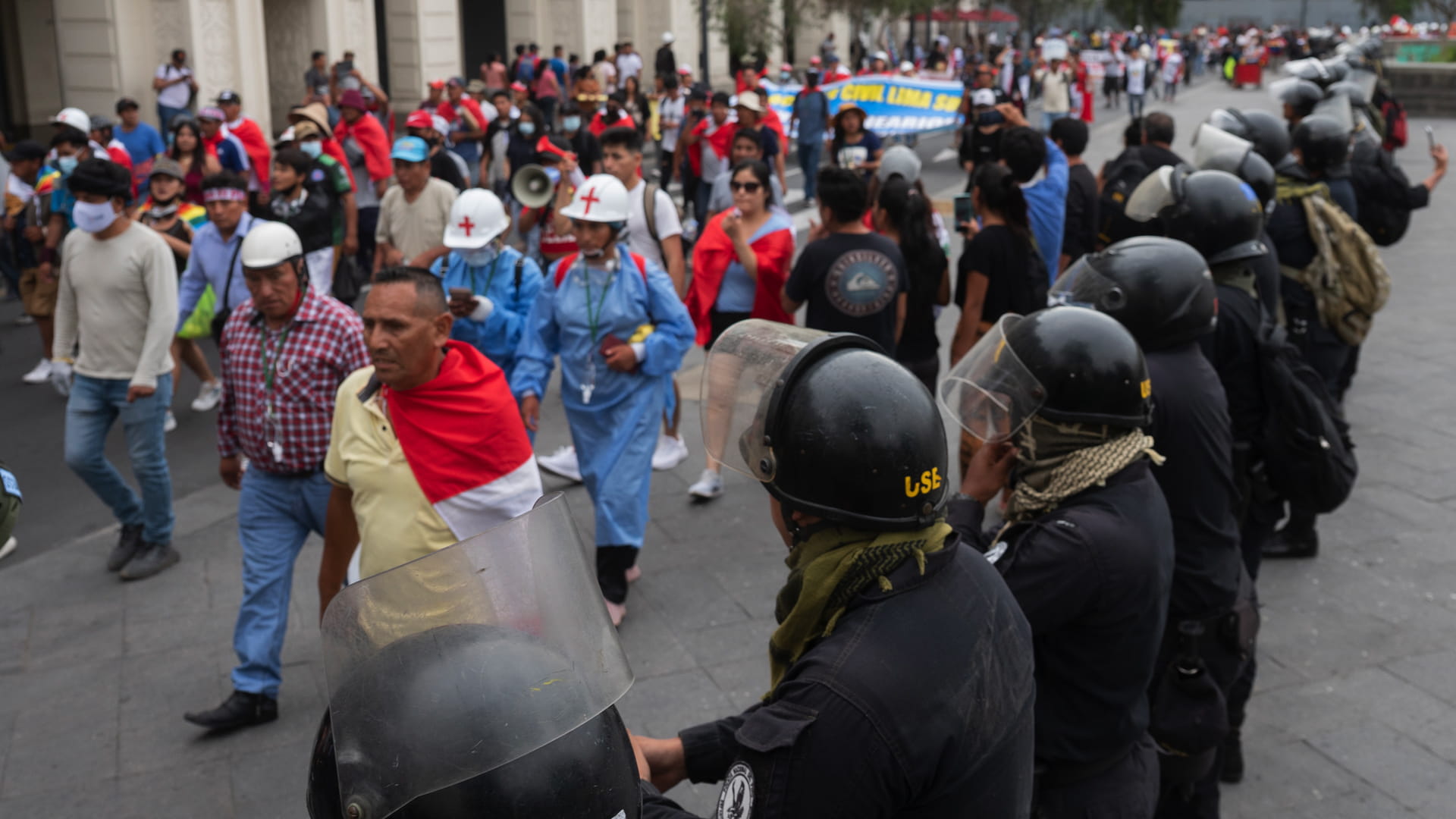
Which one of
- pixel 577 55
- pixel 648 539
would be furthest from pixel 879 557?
pixel 577 55

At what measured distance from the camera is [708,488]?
6.80 metres

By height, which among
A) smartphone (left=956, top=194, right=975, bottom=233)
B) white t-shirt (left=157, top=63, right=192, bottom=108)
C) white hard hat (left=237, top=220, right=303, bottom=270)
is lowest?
smartphone (left=956, top=194, right=975, bottom=233)

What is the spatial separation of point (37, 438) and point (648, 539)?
4.29 m

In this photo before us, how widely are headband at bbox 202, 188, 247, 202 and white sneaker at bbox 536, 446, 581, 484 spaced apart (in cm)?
222

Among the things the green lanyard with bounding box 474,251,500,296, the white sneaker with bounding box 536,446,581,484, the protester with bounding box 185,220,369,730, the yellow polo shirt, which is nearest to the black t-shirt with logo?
the green lanyard with bounding box 474,251,500,296

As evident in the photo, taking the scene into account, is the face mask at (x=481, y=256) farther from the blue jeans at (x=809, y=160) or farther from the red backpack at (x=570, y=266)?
the blue jeans at (x=809, y=160)

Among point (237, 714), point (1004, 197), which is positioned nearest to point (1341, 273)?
point (1004, 197)

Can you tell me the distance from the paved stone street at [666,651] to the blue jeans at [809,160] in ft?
31.6

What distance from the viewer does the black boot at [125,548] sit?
19.5 feet

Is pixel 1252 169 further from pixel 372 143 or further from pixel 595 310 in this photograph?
pixel 372 143

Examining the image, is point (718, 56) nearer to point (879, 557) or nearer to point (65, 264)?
point (65, 264)

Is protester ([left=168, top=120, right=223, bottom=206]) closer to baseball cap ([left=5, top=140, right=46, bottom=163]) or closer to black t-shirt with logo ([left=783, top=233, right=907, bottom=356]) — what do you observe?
baseball cap ([left=5, top=140, right=46, bottom=163])

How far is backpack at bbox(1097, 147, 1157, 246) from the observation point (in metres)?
8.15

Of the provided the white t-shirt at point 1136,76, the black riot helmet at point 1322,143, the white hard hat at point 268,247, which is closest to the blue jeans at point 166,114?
the white hard hat at point 268,247
